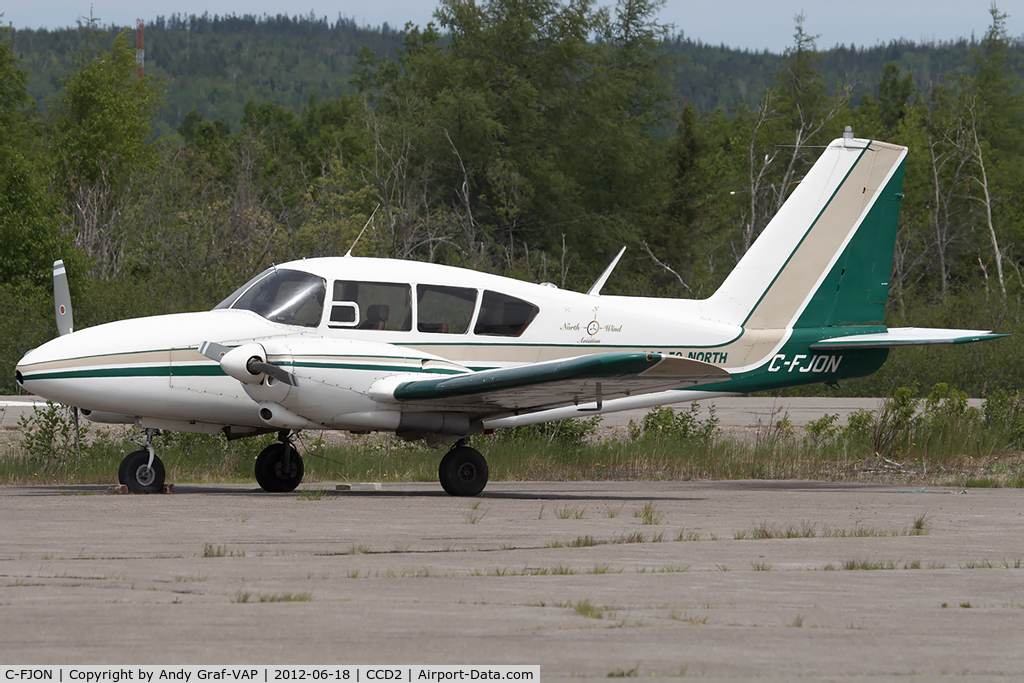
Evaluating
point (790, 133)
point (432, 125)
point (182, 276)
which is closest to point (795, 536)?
point (182, 276)

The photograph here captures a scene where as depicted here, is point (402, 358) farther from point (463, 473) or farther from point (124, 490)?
point (124, 490)

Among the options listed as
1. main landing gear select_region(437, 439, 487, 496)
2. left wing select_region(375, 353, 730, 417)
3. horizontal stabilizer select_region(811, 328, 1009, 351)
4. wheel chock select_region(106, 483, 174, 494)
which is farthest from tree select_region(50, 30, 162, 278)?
left wing select_region(375, 353, 730, 417)

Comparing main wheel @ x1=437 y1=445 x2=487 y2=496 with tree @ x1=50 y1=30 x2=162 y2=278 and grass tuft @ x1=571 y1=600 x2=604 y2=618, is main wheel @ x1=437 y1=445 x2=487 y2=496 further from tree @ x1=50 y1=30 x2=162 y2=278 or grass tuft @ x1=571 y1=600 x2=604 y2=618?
tree @ x1=50 y1=30 x2=162 y2=278

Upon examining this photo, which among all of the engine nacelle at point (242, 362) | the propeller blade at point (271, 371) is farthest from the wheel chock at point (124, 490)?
the propeller blade at point (271, 371)

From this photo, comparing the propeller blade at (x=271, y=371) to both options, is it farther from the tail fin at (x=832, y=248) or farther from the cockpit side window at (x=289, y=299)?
the tail fin at (x=832, y=248)

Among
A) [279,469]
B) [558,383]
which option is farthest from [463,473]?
[279,469]

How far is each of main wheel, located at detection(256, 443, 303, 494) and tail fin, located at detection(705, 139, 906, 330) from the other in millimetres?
5850

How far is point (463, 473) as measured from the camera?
43.9 feet

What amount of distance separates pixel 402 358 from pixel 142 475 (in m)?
2.93

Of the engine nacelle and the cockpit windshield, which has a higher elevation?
the cockpit windshield

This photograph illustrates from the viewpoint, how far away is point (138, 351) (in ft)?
41.2

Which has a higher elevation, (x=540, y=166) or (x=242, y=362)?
(x=540, y=166)

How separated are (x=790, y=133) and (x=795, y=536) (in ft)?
207

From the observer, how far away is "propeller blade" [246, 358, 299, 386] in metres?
12.4
